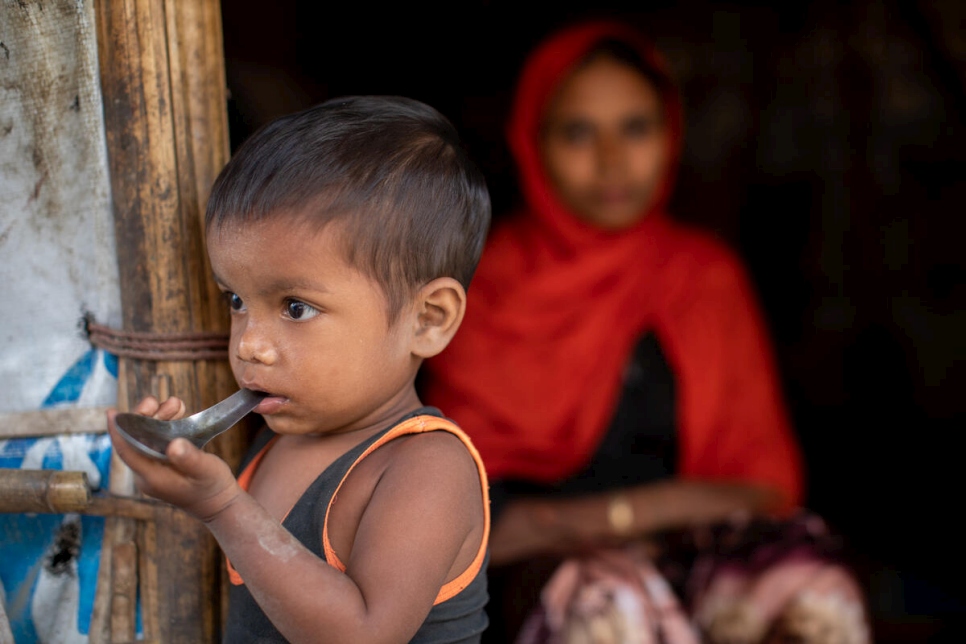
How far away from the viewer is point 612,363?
225cm

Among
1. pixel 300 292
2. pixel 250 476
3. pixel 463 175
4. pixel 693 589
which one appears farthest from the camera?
pixel 693 589

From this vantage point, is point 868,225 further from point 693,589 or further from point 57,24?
point 57,24

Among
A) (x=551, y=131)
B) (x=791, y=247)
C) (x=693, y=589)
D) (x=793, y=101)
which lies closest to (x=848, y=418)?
(x=791, y=247)

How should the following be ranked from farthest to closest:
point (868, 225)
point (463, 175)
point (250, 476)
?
1. point (868, 225)
2. point (250, 476)
3. point (463, 175)

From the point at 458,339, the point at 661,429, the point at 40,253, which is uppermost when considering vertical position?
the point at 40,253

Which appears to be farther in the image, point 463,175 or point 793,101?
point 793,101

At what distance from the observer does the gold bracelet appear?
6.82 feet

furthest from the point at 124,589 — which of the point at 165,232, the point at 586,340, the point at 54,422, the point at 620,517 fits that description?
the point at 586,340

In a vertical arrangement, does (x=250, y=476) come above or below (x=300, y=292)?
below

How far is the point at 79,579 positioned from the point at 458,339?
1.26 m

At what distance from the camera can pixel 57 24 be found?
3.43 feet

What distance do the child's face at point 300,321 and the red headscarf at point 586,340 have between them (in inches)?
50.0

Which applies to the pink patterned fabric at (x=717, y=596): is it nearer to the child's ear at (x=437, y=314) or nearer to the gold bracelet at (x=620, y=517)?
the gold bracelet at (x=620, y=517)

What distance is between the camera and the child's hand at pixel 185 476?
706 mm
